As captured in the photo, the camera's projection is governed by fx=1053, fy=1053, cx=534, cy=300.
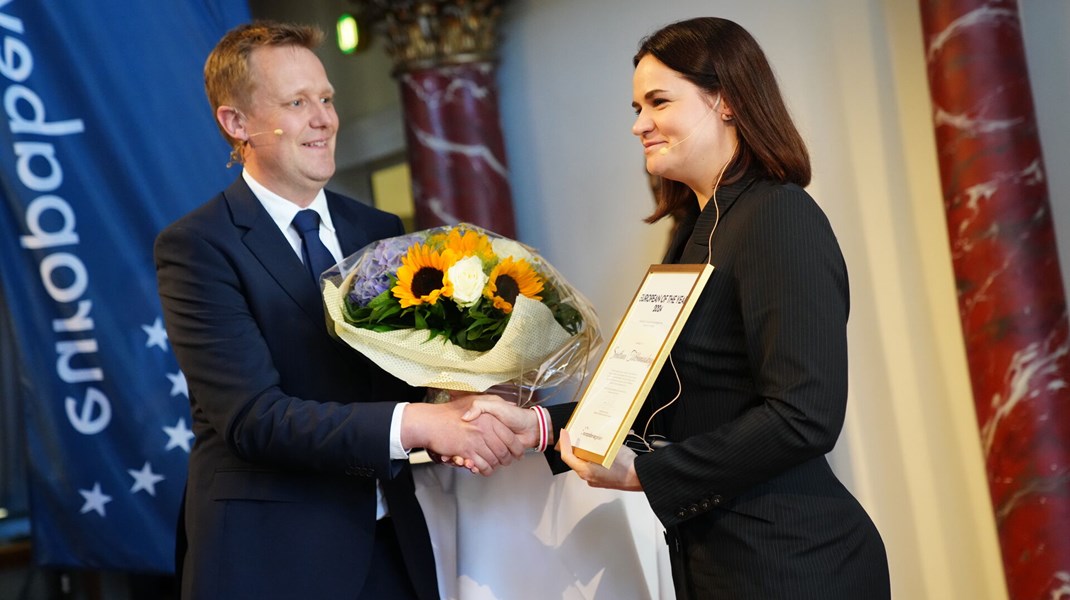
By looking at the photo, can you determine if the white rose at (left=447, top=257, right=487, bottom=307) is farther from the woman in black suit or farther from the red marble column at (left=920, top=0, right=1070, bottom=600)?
the red marble column at (left=920, top=0, right=1070, bottom=600)

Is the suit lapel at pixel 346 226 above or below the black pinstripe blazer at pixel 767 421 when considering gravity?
above

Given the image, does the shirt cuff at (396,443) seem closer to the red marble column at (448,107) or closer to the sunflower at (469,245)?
the sunflower at (469,245)

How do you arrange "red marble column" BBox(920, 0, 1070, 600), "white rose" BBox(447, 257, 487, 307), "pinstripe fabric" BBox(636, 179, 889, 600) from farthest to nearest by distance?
"red marble column" BBox(920, 0, 1070, 600) < "white rose" BBox(447, 257, 487, 307) < "pinstripe fabric" BBox(636, 179, 889, 600)

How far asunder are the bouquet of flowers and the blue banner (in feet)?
6.61

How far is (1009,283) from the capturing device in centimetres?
285

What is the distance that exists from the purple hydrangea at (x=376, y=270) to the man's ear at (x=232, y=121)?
0.53 m

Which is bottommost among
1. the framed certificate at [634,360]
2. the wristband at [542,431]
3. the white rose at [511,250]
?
the wristband at [542,431]

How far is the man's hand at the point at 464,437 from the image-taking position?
204cm

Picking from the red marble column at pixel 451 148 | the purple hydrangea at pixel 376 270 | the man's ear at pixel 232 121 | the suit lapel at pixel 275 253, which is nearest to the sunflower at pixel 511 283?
the purple hydrangea at pixel 376 270

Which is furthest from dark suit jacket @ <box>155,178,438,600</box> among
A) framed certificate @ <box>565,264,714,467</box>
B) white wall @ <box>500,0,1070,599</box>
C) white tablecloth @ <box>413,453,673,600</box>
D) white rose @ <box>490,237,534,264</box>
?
white wall @ <box>500,0,1070,599</box>

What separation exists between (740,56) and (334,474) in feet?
3.72

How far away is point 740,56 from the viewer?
179 centimetres

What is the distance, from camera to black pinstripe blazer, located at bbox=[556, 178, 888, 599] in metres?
1.60

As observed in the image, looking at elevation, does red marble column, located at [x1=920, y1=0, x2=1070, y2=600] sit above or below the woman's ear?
below
